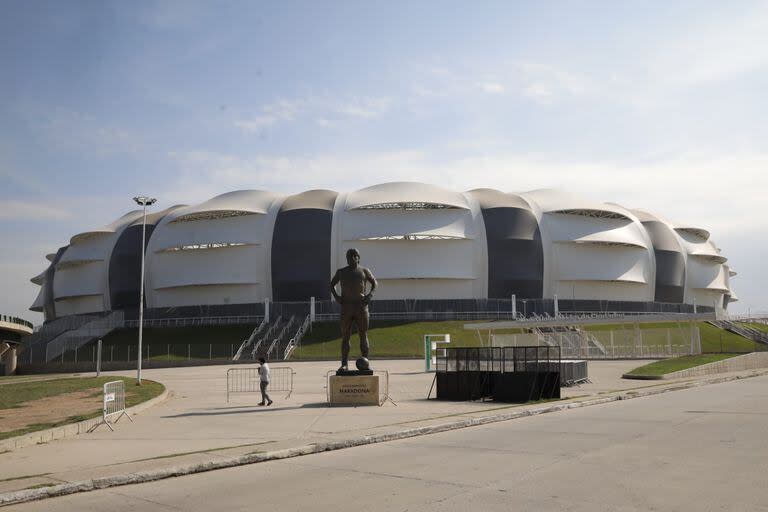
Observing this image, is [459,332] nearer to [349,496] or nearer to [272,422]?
[272,422]

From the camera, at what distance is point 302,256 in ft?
232

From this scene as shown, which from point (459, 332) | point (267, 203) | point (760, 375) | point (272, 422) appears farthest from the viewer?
point (267, 203)

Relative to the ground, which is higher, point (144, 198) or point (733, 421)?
point (144, 198)

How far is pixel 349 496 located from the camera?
25.8 feet

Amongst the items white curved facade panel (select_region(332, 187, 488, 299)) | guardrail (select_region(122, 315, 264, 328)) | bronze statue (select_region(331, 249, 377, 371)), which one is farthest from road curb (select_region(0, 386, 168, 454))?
white curved facade panel (select_region(332, 187, 488, 299))

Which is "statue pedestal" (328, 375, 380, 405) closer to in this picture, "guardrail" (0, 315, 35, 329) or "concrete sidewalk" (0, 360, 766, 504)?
"concrete sidewalk" (0, 360, 766, 504)

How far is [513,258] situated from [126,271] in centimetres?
4174

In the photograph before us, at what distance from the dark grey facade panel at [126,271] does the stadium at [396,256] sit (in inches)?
6.1

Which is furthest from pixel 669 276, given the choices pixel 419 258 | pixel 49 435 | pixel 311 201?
pixel 49 435

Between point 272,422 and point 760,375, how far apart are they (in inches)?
1020

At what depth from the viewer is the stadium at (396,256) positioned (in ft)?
230

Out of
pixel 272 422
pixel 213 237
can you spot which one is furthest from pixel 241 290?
pixel 272 422

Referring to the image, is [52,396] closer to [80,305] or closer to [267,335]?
[267,335]

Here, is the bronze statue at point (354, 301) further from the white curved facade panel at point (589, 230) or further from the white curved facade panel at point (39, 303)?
the white curved facade panel at point (39, 303)
